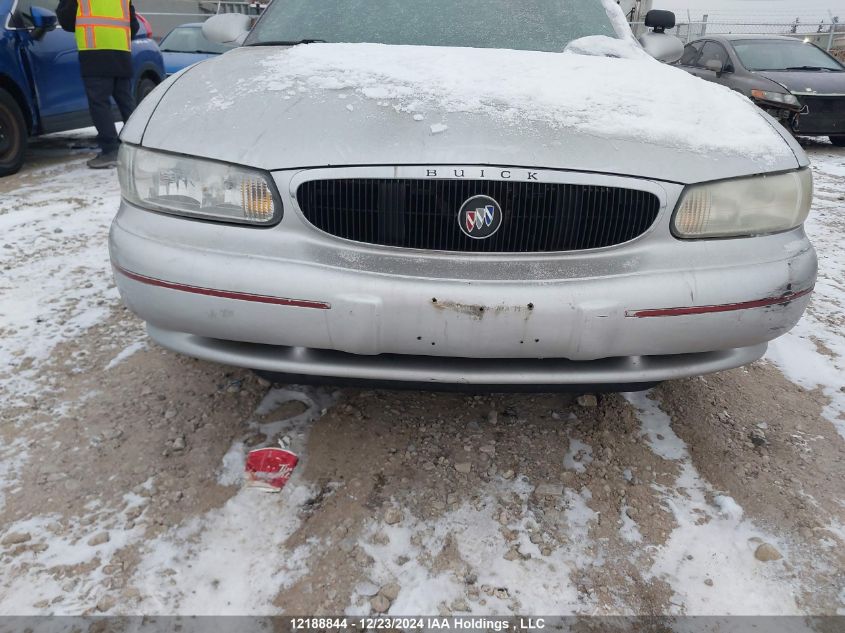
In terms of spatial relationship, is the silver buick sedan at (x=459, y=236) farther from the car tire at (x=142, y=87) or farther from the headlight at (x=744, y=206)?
the car tire at (x=142, y=87)

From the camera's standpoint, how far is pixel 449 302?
151 cm

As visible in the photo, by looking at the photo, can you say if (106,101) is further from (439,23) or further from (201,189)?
(201,189)

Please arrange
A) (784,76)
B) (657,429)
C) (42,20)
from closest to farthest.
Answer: (657,429)
(42,20)
(784,76)

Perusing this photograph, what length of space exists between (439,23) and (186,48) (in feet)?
27.0

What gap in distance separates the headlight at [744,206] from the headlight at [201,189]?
3.72 ft

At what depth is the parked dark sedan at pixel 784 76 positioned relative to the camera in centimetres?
750

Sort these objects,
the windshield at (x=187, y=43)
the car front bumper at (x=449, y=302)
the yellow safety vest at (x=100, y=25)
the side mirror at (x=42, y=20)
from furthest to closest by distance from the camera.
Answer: the windshield at (x=187, y=43), the side mirror at (x=42, y=20), the yellow safety vest at (x=100, y=25), the car front bumper at (x=449, y=302)

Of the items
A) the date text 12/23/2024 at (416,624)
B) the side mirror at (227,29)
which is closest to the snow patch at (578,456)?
the date text 12/23/2024 at (416,624)

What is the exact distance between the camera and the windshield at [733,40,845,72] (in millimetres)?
8312

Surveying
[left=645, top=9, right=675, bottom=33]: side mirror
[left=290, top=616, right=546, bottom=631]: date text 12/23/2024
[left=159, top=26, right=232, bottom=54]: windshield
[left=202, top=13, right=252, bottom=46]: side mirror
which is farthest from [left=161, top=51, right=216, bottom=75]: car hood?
[left=290, top=616, right=546, bottom=631]: date text 12/23/2024

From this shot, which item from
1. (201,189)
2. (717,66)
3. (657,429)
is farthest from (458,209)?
(717,66)

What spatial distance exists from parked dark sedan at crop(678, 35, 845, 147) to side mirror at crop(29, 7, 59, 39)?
26.4ft

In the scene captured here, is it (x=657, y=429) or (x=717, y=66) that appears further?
(x=717, y=66)

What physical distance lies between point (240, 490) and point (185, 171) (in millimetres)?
950
